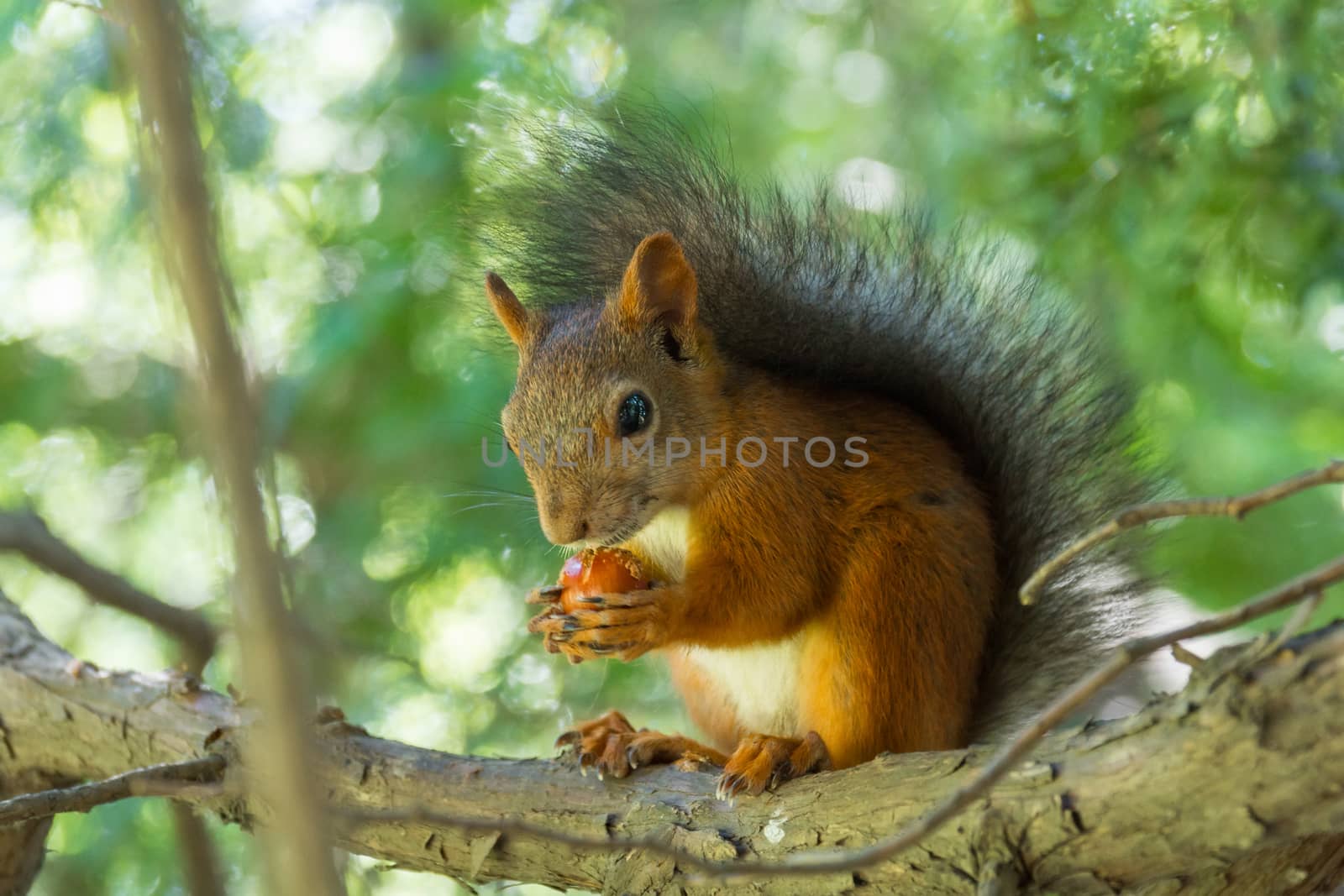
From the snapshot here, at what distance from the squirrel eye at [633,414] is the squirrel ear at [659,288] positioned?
0.17 metres

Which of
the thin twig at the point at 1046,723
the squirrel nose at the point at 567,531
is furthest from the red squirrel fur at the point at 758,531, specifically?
the thin twig at the point at 1046,723

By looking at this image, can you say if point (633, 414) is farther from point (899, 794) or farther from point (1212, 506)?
point (1212, 506)

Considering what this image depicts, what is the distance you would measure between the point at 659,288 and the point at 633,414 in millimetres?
261

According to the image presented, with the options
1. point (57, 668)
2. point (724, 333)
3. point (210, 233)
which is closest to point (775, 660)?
point (724, 333)

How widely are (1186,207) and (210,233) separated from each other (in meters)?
2.48

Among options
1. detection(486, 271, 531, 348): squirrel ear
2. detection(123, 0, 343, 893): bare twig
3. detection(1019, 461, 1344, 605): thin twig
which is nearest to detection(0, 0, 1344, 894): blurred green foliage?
detection(486, 271, 531, 348): squirrel ear

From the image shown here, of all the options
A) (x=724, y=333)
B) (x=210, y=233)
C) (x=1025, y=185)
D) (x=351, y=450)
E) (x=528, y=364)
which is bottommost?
(x=210, y=233)

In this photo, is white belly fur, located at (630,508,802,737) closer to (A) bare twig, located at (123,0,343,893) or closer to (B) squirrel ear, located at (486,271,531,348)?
(B) squirrel ear, located at (486,271,531,348)

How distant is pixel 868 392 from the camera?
7.95 feet

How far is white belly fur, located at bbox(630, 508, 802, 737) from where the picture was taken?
84.4 inches

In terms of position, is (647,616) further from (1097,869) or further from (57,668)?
(57,668)

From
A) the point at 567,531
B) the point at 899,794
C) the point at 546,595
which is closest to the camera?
the point at 899,794

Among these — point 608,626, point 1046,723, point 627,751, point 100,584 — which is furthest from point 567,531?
point 100,584

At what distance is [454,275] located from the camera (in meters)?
2.59
